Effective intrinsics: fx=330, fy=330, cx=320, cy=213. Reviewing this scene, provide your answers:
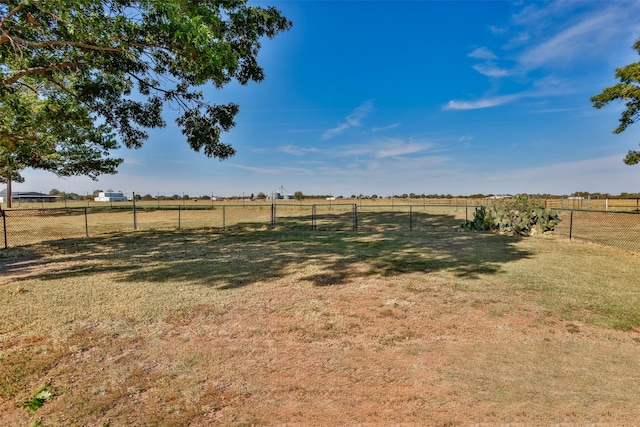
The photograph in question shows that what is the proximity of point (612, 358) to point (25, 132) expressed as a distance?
15351 mm

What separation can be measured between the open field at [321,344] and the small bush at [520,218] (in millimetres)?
6328

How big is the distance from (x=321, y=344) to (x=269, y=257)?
5.86 m

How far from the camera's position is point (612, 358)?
360cm

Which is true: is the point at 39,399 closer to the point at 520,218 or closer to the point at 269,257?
the point at 269,257

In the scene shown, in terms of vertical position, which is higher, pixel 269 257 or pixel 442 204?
pixel 442 204

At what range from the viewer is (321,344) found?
3943mm

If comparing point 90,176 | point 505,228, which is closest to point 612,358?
point 505,228

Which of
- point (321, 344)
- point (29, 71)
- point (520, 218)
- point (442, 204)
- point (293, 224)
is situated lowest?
point (321, 344)

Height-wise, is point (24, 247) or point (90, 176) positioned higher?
point (90, 176)

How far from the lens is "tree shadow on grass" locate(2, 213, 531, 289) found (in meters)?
7.46

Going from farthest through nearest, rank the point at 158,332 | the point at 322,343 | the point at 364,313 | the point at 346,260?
the point at 346,260, the point at 364,313, the point at 158,332, the point at 322,343

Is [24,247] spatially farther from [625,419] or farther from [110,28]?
[625,419]

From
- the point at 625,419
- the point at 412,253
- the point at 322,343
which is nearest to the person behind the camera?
the point at 625,419

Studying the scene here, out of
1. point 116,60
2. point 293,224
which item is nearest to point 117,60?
point 116,60
